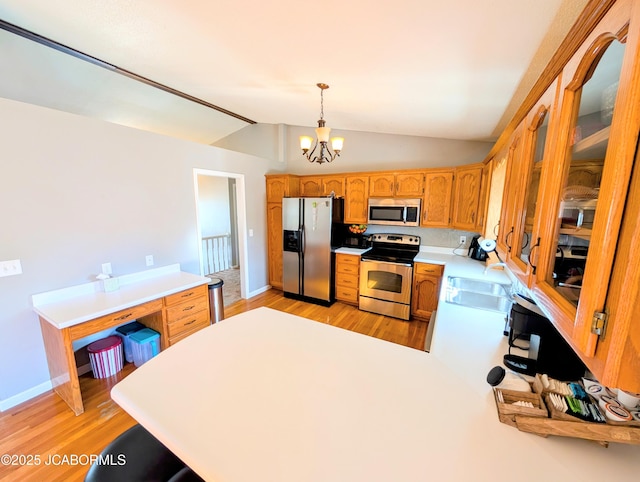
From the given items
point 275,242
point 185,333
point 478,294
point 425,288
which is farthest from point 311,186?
point 478,294

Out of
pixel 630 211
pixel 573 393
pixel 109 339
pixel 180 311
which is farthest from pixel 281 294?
pixel 630 211

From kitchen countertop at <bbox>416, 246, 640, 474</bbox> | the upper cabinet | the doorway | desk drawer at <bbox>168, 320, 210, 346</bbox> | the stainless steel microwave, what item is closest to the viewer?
kitchen countertop at <bbox>416, 246, 640, 474</bbox>

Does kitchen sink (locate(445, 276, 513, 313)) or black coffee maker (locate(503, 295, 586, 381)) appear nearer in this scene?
black coffee maker (locate(503, 295, 586, 381))

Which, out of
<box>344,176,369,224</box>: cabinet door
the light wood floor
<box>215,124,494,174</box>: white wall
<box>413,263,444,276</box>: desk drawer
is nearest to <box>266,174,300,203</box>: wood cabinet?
<box>215,124,494,174</box>: white wall

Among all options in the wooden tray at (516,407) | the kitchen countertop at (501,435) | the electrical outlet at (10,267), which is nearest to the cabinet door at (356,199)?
the kitchen countertop at (501,435)

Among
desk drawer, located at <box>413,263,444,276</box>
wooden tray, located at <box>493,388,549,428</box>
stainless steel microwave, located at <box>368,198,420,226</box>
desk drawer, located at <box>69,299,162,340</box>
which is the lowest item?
desk drawer, located at <box>69,299,162,340</box>

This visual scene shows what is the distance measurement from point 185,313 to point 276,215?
225 centimetres

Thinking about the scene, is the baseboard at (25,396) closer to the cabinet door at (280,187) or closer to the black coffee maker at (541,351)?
the cabinet door at (280,187)

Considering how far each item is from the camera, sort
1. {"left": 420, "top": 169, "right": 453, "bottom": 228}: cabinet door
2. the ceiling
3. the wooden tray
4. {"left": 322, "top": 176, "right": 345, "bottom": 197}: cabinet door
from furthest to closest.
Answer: {"left": 322, "top": 176, "right": 345, "bottom": 197}: cabinet door < {"left": 420, "top": 169, "right": 453, "bottom": 228}: cabinet door < the ceiling < the wooden tray

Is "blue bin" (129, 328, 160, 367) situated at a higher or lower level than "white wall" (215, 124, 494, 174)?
lower

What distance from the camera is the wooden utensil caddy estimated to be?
0.70 meters

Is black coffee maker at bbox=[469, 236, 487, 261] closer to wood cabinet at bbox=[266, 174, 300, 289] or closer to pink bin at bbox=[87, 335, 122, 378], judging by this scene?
wood cabinet at bbox=[266, 174, 300, 289]

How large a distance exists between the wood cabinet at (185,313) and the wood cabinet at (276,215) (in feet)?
5.99

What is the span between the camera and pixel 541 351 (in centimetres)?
108
